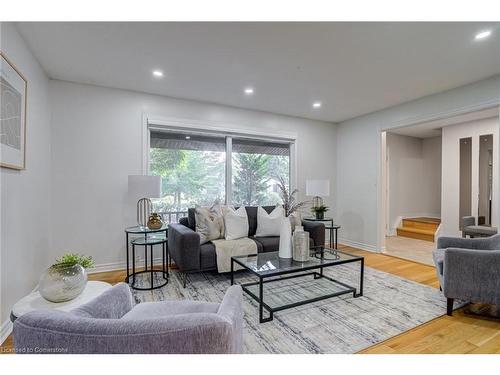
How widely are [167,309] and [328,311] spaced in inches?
58.9

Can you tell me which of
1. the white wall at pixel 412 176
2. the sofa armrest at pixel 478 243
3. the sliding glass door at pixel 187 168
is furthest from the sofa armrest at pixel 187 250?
the white wall at pixel 412 176

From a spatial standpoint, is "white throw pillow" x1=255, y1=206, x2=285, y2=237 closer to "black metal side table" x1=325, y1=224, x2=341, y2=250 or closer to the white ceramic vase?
the white ceramic vase

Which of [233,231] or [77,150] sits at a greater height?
[77,150]

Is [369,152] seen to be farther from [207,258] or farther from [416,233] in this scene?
[207,258]

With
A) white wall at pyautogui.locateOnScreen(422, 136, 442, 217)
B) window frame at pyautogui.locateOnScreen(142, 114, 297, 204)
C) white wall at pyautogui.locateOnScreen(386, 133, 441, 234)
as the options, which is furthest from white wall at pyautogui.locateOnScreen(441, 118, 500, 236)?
window frame at pyautogui.locateOnScreen(142, 114, 297, 204)

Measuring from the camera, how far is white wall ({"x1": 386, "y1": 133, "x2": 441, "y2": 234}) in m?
6.08

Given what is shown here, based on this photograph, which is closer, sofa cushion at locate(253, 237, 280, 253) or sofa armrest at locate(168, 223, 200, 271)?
sofa armrest at locate(168, 223, 200, 271)

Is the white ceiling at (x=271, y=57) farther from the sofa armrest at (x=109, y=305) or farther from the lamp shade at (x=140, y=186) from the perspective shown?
the sofa armrest at (x=109, y=305)

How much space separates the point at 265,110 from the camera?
4324 mm

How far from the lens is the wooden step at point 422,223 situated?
561cm

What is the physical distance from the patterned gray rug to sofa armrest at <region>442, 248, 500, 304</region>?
30cm
